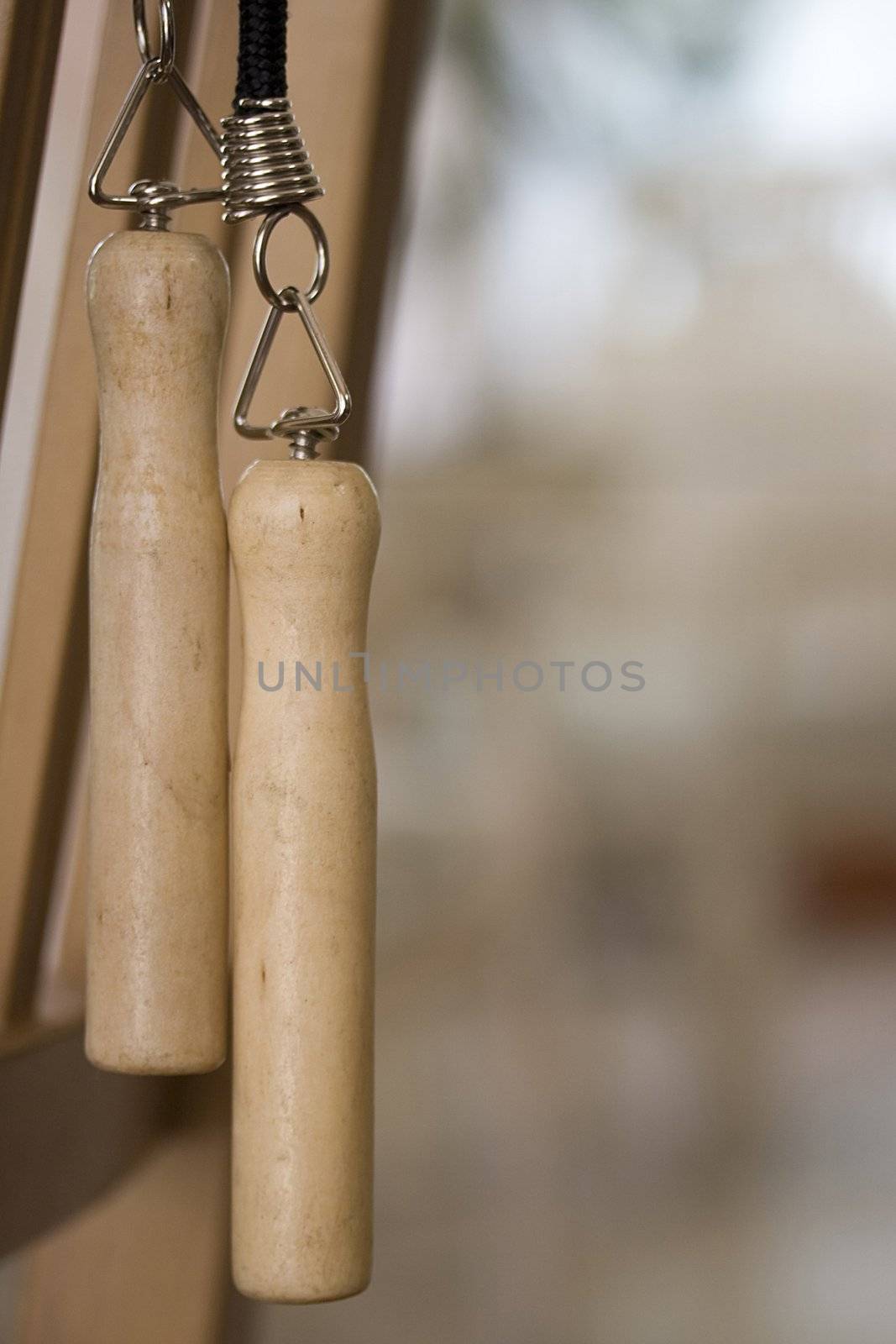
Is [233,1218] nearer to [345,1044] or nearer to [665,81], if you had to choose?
[345,1044]

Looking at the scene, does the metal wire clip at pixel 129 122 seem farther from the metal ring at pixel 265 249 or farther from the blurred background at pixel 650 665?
the blurred background at pixel 650 665

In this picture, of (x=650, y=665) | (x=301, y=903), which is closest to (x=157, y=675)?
(x=301, y=903)

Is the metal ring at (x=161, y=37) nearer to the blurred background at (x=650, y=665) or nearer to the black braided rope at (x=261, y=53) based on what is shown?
the black braided rope at (x=261, y=53)

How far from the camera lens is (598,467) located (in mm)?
905

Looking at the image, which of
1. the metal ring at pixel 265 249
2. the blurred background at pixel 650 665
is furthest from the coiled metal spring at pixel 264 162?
the blurred background at pixel 650 665

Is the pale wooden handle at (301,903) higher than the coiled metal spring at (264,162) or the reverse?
the reverse

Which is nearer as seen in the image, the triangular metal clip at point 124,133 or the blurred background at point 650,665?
the triangular metal clip at point 124,133

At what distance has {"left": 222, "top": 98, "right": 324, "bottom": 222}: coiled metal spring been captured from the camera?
289mm

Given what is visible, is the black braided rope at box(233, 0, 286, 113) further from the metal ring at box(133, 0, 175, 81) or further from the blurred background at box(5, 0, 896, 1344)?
the blurred background at box(5, 0, 896, 1344)

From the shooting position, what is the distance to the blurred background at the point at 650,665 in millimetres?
869

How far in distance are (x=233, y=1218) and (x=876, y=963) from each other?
0.69 meters

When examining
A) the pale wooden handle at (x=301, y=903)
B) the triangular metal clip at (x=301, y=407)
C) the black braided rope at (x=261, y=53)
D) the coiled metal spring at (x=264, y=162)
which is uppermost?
the black braided rope at (x=261, y=53)

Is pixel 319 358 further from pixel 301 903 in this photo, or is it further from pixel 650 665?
pixel 650 665

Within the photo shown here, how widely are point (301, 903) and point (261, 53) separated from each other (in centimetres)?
18
